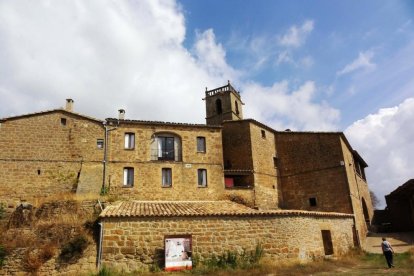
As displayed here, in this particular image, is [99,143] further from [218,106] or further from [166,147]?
[218,106]

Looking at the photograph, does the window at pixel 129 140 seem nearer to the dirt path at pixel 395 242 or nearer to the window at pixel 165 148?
the window at pixel 165 148

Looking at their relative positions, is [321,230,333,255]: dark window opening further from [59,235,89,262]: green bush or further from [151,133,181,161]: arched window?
[59,235,89,262]: green bush

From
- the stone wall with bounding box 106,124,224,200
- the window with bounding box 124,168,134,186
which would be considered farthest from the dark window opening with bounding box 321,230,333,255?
the window with bounding box 124,168,134,186

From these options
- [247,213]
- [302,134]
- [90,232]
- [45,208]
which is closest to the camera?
[90,232]

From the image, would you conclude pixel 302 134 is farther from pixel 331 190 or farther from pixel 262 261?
pixel 262 261

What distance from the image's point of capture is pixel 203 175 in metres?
25.1

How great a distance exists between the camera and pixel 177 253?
14.4 m

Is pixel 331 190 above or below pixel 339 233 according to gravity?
above

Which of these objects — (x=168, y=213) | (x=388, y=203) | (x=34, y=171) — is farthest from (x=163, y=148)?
(x=388, y=203)

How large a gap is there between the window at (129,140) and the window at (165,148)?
1.90 m

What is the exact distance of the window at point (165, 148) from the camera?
2494 cm

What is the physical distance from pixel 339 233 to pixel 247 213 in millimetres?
7385

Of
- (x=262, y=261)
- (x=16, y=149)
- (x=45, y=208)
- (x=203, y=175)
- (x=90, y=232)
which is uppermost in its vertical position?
(x=16, y=149)

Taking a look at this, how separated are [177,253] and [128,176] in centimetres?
1048
